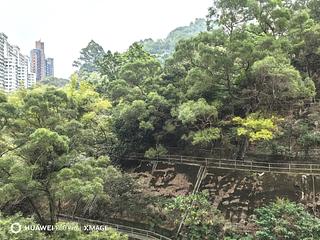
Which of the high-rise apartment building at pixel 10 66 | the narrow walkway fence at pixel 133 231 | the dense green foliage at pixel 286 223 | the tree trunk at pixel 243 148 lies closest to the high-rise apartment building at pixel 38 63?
the high-rise apartment building at pixel 10 66

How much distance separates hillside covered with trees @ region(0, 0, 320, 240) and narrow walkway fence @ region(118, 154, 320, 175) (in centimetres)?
78

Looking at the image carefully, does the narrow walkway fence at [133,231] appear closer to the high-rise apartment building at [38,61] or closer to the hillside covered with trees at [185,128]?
the hillside covered with trees at [185,128]

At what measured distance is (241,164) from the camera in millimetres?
19734

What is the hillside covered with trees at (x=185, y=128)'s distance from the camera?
46.6ft

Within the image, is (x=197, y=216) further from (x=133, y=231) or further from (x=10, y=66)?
(x=10, y=66)

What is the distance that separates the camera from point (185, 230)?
17.0m

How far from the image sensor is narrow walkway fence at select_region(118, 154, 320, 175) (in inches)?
701

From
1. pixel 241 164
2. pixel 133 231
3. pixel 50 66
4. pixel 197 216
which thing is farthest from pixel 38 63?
pixel 197 216

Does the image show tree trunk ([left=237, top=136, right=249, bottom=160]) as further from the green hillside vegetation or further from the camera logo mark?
the green hillside vegetation

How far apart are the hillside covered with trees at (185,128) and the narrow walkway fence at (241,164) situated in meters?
0.78

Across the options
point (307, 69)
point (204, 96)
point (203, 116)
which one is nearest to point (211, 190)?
point (203, 116)

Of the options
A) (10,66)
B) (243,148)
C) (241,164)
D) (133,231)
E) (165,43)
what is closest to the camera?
(133,231)

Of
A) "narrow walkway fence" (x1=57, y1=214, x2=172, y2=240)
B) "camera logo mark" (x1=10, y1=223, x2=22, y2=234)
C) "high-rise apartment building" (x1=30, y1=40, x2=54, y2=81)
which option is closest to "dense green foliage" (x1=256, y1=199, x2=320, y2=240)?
"narrow walkway fence" (x1=57, y1=214, x2=172, y2=240)

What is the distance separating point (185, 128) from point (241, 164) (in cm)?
522
